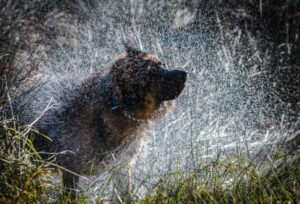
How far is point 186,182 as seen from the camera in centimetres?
240

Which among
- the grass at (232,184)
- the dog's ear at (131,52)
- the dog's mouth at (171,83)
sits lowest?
the grass at (232,184)

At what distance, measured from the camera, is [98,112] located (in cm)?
339

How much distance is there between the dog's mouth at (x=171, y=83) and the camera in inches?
131

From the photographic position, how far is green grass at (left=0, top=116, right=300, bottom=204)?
209 cm

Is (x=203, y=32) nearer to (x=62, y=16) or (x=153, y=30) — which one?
(x=153, y=30)

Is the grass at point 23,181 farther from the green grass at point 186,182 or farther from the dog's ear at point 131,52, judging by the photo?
the dog's ear at point 131,52

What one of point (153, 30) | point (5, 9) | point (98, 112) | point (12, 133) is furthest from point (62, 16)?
point (12, 133)

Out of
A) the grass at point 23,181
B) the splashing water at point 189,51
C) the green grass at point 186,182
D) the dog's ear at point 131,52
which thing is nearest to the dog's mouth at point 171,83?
the dog's ear at point 131,52

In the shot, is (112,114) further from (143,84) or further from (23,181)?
(23,181)

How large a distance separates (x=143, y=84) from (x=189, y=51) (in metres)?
3.15

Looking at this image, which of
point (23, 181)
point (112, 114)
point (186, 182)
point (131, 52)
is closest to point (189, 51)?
point (131, 52)

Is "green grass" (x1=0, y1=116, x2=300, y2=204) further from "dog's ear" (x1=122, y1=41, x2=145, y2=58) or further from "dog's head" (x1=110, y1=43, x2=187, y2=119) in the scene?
"dog's ear" (x1=122, y1=41, x2=145, y2=58)

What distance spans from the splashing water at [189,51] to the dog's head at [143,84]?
1220 millimetres

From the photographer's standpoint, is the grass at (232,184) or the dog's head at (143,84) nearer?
the grass at (232,184)
